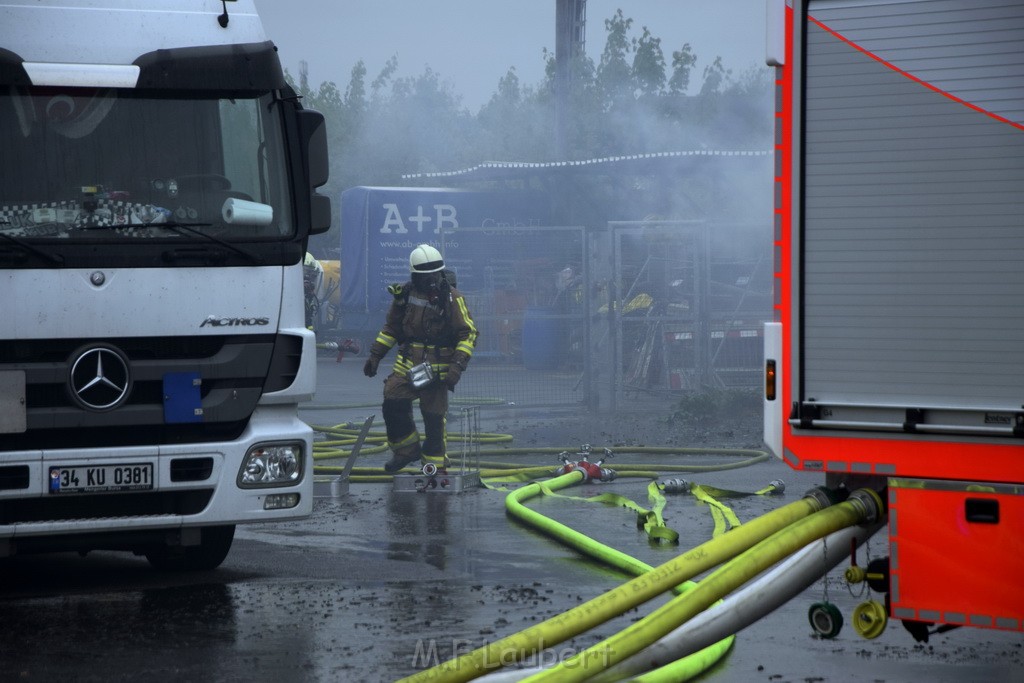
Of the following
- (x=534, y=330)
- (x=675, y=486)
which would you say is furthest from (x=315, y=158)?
(x=534, y=330)

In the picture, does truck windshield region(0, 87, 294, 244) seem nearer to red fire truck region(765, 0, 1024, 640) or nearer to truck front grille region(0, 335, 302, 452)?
truck front grille region(0, 335, 302, 452)

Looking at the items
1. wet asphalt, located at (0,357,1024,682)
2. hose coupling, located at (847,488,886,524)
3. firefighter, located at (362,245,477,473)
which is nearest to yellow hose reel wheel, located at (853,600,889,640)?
wet asphalt, located at (0,357,1024,682)

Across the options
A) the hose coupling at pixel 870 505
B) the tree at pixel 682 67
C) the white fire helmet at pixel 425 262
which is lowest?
the hose coupling at pixel 870 505

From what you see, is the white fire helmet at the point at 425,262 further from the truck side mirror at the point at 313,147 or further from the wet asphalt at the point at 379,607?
the truck side mirror at the point at 313,147

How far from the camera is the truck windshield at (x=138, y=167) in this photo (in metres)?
6.40

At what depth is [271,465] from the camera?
672 centimetres

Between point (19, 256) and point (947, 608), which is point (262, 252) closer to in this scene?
point (19, 256)

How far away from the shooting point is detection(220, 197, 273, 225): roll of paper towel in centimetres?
666

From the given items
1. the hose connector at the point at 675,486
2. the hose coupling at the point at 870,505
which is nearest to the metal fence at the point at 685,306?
the hose connector at the point at 675,486

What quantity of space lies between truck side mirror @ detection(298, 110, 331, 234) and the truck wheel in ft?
5.84

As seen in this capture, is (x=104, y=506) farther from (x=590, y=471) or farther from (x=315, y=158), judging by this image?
(x=590, y=471)

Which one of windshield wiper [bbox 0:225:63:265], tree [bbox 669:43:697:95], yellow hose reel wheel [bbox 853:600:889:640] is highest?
tree [bbox 669:43:697:95]

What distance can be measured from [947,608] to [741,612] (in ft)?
2.13

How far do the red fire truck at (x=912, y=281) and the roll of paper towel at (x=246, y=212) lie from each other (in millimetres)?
2849
